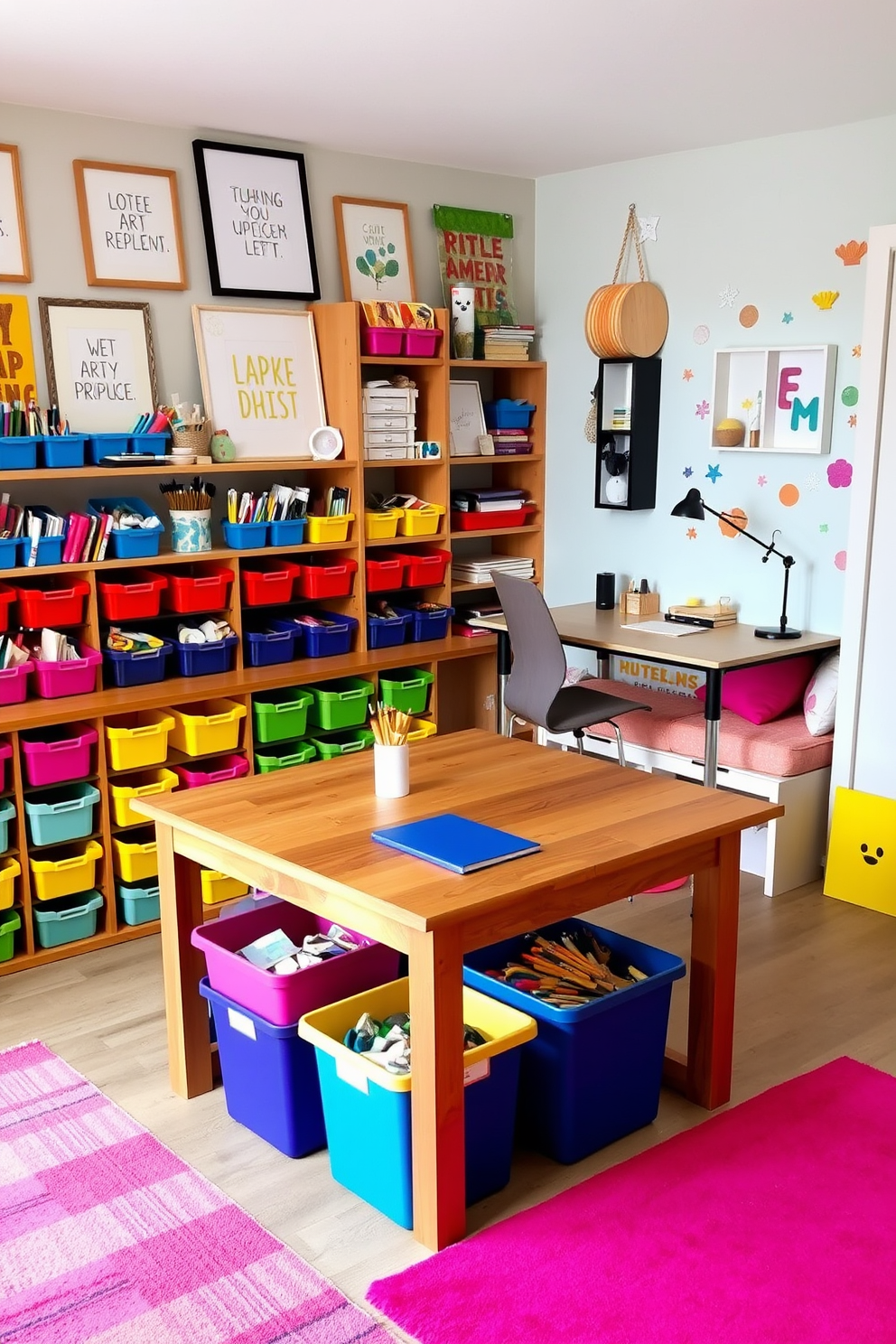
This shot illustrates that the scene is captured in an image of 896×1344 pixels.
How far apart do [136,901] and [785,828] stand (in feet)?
6.78

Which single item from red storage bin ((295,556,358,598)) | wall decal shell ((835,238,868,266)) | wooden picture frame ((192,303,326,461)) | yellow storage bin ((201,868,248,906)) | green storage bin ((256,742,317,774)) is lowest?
yellow storage bin ((201,868,248,906))

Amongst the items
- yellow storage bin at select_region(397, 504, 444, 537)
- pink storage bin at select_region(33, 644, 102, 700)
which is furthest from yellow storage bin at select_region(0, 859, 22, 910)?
yellow storage bin at select_region(397, 504, 444, 537)

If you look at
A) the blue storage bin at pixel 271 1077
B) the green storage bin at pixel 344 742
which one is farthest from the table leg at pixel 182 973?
the green storage bin at pixel 344 742

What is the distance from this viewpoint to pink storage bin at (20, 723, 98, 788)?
3586 millimetres

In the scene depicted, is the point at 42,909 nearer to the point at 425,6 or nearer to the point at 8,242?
the point at 8,242

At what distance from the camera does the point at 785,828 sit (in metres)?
4.05

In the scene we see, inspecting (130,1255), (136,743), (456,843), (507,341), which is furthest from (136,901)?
(507,341)

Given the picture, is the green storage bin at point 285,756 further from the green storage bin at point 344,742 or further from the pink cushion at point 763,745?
the pink cushion at point 763,745

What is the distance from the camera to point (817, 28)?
312cm

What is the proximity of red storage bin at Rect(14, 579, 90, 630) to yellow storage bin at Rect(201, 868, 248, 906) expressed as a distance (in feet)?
2.91

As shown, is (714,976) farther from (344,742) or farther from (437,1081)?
(344,742)

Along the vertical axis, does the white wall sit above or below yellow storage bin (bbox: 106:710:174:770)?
above

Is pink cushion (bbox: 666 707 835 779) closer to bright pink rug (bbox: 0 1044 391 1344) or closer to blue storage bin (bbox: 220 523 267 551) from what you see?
blue storage bin (bbox: 220 523 267 551)

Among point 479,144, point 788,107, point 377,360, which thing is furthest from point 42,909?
point 788,107
